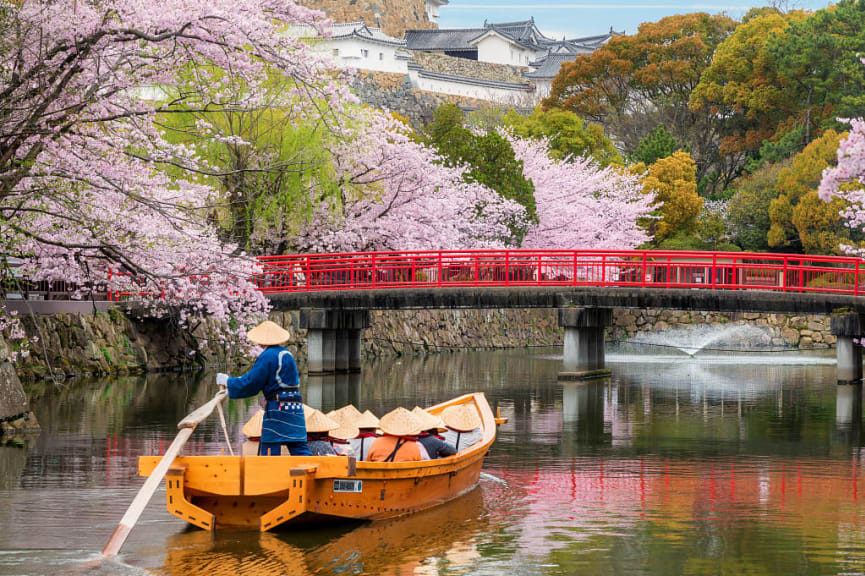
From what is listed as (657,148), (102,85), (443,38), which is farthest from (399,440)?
(443,38)

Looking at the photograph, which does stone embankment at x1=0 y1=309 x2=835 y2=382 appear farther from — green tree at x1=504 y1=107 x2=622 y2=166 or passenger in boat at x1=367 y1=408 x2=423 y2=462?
passenger in boat at x1=367 y1=408 x2=423 y2=462

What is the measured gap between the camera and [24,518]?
39.6 feet

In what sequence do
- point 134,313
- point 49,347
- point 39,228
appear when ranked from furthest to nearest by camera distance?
point 134,313 < point 49,347 < point 39,228

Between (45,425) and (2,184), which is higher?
(2,184)

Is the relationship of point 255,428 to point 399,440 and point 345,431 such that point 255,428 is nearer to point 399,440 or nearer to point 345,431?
point 345,431

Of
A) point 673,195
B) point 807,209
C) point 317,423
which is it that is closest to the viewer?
point 317,423

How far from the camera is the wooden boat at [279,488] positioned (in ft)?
36.1

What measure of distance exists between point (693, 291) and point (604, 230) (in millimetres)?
19108

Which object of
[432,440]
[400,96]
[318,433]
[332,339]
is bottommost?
[432,440]

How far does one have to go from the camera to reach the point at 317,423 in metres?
12.5

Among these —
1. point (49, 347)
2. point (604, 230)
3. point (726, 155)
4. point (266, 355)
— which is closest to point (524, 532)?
point (266, 355)

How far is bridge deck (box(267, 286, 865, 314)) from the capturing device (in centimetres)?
2739

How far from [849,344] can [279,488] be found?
21455 millimetres

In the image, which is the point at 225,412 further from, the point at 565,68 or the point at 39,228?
the point at 565,68
